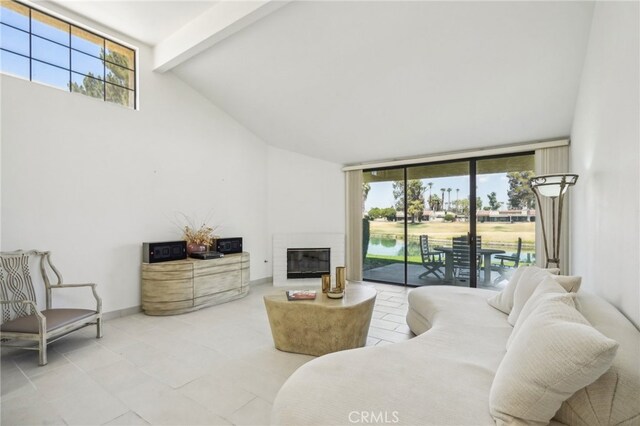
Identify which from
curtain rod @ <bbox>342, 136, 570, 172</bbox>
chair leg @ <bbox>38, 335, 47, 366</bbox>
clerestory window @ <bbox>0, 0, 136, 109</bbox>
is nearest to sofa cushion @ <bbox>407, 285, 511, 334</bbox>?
curtain rod @ <bbox>342, 136, 570, 172</bbox>

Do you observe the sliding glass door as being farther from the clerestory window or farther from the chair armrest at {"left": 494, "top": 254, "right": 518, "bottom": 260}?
the clerestory window

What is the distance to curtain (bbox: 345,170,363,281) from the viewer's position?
593cm

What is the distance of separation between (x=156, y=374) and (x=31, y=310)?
1703 mm

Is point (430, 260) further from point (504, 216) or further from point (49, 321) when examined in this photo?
point (49, 321)

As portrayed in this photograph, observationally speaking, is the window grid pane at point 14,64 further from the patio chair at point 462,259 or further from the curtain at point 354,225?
the patio chair at point 462,259

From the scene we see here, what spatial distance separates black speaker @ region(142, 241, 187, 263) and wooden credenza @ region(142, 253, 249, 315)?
10 cm

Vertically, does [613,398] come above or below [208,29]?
below

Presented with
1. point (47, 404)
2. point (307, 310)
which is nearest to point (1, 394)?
point (47, 404)

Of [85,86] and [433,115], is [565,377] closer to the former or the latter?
[433,115]

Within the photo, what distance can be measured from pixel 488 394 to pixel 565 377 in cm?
39

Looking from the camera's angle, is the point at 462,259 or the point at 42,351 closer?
the point at 42,351

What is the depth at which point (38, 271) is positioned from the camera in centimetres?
316

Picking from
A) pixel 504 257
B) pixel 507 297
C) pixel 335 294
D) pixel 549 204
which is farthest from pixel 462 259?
pixel 335 294

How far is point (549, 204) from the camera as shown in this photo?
4.13m
